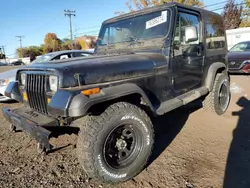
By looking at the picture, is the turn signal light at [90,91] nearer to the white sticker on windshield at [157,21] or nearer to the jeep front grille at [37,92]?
the jeep front grille at [37,92]

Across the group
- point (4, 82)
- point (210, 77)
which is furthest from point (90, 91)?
point (4, 82)

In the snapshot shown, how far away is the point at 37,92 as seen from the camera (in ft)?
8.23

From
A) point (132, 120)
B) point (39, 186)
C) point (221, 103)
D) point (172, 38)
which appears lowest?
point (39, 186)

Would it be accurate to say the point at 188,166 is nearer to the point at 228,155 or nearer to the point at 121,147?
the point at 228,155

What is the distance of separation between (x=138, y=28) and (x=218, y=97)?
8.00ft

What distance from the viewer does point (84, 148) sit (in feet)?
7.05

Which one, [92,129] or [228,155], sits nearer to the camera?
[92,129]

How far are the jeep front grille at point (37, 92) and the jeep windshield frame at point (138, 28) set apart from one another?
1.72 metres

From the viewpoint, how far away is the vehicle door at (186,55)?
→ 10.7ft

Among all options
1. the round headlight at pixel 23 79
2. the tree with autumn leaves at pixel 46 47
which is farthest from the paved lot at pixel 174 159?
the tree with autumn leaves at pixel 46 47

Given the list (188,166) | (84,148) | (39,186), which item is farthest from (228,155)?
(39,186)

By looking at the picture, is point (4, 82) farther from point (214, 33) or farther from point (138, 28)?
point (214, 33)

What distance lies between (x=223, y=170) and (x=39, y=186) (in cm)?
234

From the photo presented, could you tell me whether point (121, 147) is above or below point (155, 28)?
below
